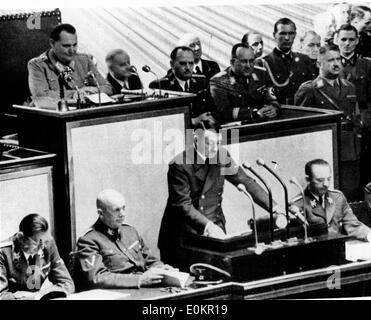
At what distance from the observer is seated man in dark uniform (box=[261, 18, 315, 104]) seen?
6234 mm

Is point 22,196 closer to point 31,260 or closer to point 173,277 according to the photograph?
point 31,260

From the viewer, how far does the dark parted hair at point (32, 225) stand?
5496 mm

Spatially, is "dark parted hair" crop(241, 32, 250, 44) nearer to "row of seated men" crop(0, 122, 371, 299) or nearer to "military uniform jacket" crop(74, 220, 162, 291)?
"row of seated men" crop(0, 122, 371, 299)

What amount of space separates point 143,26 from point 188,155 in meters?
0.82

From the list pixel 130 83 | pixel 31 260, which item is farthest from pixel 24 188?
pixel 130 83

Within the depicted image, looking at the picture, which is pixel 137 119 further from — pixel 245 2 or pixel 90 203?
pixel 245 2

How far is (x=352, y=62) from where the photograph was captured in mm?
6379

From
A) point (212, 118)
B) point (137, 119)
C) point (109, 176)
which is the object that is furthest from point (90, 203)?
point (212, 118)

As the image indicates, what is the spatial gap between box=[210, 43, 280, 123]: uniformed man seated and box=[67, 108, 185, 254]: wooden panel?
35cm

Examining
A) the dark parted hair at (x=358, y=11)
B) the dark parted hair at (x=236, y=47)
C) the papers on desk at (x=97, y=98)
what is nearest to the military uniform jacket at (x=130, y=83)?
the papers on desk at (x=97, y=98)

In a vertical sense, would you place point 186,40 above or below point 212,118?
above

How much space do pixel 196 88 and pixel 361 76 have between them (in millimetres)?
1065

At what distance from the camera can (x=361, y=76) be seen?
6.36m
